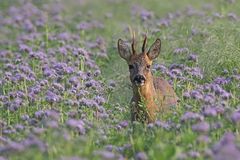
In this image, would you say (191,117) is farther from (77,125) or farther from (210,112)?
(77,125)

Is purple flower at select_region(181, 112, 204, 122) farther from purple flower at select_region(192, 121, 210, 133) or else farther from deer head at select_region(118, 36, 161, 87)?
deer head at select_region(118, 36, 161, 87)

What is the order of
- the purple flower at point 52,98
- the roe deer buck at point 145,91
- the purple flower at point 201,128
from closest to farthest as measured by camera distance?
the purple flower at point 201,128 < the purple flower at point 52,98 < the roe deer buck at point 145,91

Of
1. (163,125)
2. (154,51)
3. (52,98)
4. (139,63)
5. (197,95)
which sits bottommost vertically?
(163,125)

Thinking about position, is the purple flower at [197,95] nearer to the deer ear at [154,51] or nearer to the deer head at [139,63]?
the deer head at [139,63]

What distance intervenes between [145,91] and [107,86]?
3.08 feet

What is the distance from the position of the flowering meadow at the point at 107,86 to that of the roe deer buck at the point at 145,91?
17 centimetres

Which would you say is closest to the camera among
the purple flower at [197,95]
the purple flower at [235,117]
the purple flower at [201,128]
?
the purple flower at [201,128]

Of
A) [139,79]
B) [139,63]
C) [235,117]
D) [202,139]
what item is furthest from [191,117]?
[139,63]

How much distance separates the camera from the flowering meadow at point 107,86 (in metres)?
6.76

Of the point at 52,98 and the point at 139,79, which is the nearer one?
the point at 52,98

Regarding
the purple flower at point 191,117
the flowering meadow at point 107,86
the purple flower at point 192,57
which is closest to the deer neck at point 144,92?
the flowering meadow at point 107,86

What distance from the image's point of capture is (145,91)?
30.9 ft

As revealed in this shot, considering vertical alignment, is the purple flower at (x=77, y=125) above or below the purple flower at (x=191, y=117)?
below

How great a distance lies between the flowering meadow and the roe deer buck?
166 millimetres
